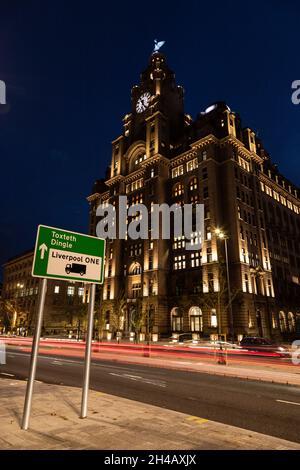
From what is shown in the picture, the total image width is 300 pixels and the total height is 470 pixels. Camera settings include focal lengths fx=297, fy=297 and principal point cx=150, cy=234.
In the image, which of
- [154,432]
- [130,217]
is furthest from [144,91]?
[154,432]

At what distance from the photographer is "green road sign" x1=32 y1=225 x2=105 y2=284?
589 centimetres

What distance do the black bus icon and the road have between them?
4673 mm

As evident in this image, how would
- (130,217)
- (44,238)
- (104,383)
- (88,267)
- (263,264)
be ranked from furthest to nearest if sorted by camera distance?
(130,217) → (263,264) → (104,383) → (88,267) → (44,238)

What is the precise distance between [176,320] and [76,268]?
5334 centimetres

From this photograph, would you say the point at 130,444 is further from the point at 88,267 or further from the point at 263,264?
the point at 263,264

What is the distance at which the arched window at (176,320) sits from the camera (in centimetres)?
5591

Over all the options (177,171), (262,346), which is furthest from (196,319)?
(177,171)

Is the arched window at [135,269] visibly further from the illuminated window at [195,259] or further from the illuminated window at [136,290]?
the illuminated window at [195,259]

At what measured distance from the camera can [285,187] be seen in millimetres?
81812

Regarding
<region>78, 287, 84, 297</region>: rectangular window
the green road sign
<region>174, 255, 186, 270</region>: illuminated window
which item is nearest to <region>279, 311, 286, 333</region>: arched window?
<region>174, 255, 186, 270</region>: illuminated window

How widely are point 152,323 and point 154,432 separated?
5138cm

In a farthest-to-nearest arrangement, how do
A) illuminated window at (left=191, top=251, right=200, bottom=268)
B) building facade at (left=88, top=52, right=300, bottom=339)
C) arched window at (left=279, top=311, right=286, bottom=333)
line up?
1. arched window at (left=279, top=311, right=286, bottom=333)
2. illuminated window at (left=191, top=251, right=200, bottom=268)
3. building facade at (left=88, top=52, right=300, bottom=339)

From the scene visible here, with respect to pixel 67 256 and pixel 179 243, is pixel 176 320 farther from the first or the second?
pixel 67 256

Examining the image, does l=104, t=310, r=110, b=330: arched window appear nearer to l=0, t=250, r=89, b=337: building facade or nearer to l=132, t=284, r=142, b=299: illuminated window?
l=132, t=284, r=142, b=299: illuminated window
